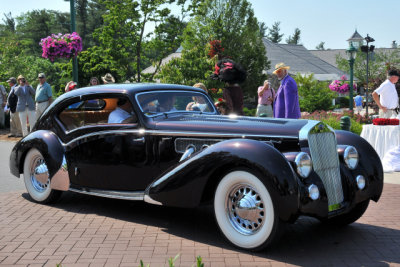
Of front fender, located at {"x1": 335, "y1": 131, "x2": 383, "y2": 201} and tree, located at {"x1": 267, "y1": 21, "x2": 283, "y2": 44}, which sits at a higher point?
tree, located at {"x1": 267, "y1": 21, "x2": 283, "y2": 44}

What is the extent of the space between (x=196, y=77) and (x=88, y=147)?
12.5 m

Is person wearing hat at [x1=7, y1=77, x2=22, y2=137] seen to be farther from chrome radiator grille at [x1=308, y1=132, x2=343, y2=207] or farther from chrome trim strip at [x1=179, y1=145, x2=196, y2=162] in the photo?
chrome radiator grille at [x1=308, y1=132, x2=343, y2=207]

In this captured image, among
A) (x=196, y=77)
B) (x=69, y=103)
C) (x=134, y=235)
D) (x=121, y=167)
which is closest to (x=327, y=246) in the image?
(x=134, y=235)

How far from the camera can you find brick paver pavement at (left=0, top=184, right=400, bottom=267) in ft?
13.5

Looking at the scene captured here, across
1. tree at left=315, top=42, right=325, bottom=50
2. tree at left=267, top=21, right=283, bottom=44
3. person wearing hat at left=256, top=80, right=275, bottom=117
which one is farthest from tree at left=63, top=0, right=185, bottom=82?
tree at left=315, top=42, right=325, bottom=50

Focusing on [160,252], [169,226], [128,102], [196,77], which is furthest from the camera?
[196,77]

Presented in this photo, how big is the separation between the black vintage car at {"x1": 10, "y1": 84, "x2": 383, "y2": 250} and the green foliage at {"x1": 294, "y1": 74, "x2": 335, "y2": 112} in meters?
17.7

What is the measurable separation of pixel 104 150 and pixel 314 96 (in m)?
19.1

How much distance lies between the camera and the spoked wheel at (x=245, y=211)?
13.7ft

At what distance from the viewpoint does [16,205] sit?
6.28 meters

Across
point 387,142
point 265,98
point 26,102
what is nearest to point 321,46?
point 26,102

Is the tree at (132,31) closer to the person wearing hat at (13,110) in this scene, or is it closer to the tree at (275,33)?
the person wearing hat at (13,110)

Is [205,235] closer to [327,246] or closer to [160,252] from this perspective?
[160,252]

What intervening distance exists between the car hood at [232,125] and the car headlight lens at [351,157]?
52cm
